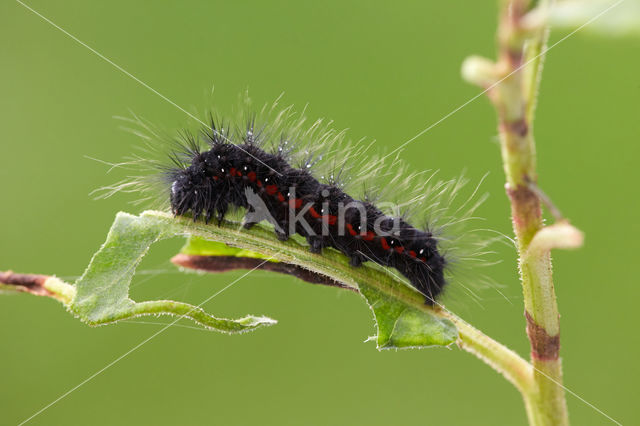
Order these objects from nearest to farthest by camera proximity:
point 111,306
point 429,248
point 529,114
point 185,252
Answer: point 529,114 → point 111,306 → point 185,252 → point 429,248

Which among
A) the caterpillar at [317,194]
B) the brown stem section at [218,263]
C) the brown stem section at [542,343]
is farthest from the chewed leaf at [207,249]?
the brown stem section at [542,343]

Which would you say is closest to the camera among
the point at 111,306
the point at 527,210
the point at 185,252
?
the point at 527,210

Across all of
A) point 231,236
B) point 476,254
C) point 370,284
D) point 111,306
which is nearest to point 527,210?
point 370,284

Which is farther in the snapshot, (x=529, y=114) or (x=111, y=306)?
(x=111, y=306)

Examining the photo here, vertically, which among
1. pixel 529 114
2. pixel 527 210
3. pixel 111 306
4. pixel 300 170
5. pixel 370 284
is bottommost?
pixel 111 306

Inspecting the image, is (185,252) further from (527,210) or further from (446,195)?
(527,210)

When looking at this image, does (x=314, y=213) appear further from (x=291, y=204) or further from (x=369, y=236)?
(x=369, y=236)

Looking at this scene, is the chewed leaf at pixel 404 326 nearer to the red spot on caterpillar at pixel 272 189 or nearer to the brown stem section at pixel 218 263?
the brown stem section at pixel 218 263
